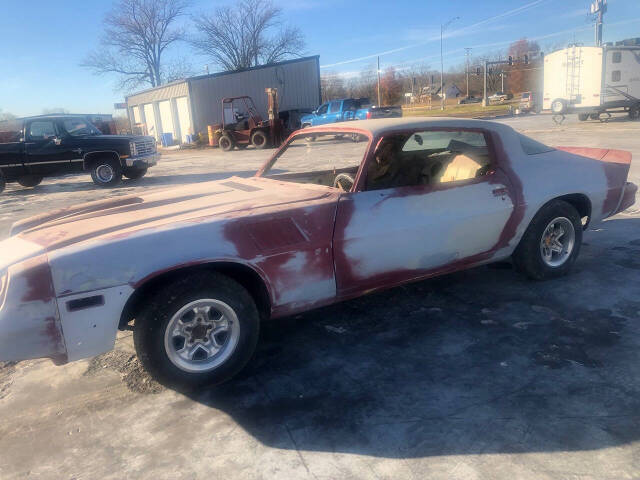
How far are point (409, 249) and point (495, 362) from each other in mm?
908

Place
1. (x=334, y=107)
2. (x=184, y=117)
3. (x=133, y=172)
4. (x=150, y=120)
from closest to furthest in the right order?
(x=133, y=172), (x=334, y=107), (x=184, y=117), (x=150, y=120)

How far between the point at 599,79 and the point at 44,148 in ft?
73.2

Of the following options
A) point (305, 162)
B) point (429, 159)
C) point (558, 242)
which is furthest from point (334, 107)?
point (558, 242)

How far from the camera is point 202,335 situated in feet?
9.38

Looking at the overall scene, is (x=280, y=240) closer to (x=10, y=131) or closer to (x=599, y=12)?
(x=10, y=131)

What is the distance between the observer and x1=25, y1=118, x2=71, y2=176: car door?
1206 cm

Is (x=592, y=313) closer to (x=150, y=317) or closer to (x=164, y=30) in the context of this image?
(x=150, y=317)

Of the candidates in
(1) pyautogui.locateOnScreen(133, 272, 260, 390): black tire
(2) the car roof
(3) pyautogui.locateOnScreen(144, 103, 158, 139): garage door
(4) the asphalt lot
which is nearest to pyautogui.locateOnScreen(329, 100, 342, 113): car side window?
(3) pyautogui.locateOnScreen(144, 103, 158, 139): garage door

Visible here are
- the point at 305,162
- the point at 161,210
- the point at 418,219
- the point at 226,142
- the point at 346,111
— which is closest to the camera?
the point at 161,210

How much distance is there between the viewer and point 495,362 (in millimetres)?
2998

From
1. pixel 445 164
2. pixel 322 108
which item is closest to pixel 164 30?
pixel 322 108

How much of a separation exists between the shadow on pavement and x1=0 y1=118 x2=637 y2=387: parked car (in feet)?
1.13

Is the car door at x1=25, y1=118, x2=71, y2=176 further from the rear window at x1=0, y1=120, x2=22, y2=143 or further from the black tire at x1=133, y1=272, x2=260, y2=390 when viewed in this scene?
the black tire at x1=133, y1=272, x2=260, y2=390

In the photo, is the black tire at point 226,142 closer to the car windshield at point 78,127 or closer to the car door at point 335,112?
the car door at point 335,112
